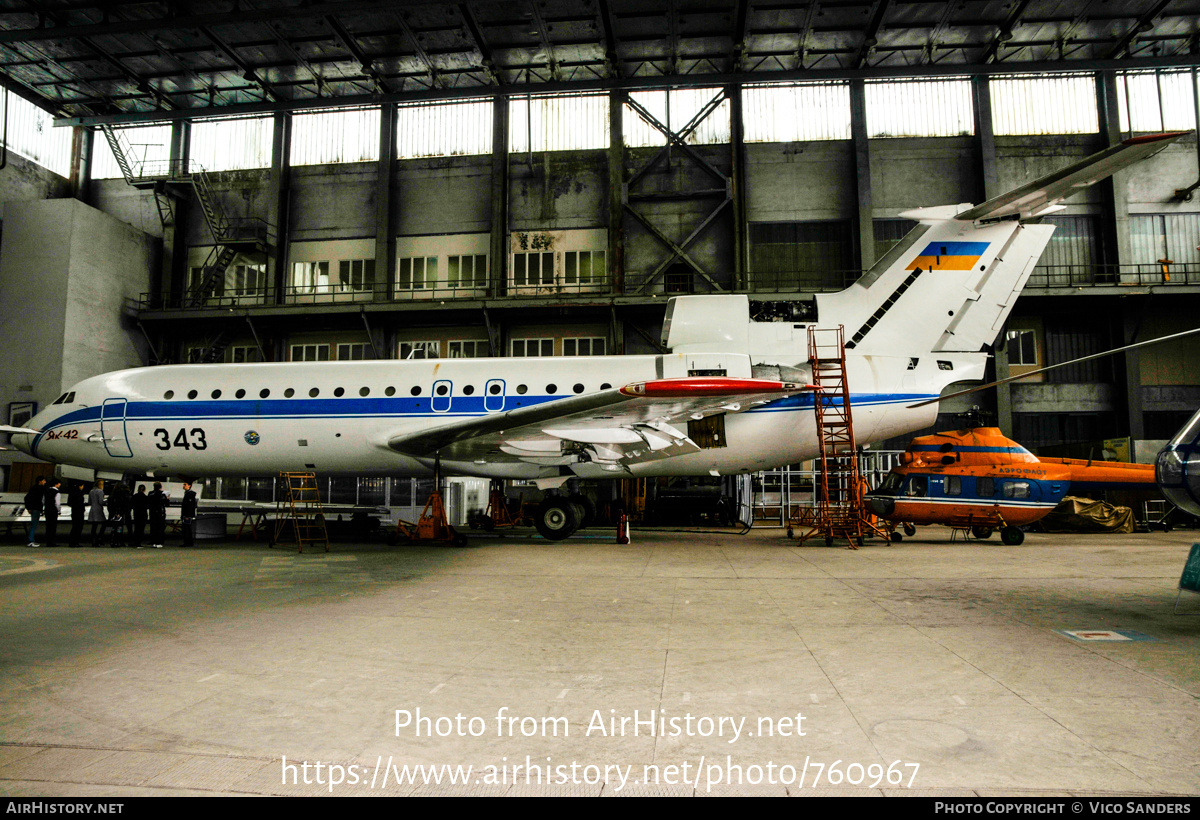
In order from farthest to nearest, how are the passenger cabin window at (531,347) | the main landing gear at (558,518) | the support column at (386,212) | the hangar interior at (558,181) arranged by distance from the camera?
1. the support column at (386,212)
2. the passenger cabin window at (531,347)
3. the hangar interior at (558,181)
4. the main landing gear at (558,518)

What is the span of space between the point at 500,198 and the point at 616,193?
460 cm

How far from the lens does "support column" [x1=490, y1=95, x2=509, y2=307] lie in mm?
27047

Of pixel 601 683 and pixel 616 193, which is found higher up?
pixel 616 193

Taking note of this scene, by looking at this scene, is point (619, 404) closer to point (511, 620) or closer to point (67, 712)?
point (511, 620)

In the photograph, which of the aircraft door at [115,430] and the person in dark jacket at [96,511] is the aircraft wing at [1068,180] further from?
the person in dark jacket at [96,511]

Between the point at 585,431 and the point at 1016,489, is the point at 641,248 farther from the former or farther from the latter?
the point at 1016,489

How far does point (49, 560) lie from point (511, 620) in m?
10.3

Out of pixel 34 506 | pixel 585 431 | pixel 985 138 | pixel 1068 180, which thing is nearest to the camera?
pixel 1068 180

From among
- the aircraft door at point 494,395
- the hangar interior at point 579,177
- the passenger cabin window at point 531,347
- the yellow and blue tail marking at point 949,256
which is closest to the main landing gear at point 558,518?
the aircraft door at point 494,395

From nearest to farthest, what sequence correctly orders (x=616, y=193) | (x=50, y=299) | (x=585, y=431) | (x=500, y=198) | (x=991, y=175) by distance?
(x=585, y=431) < (x=50, y=299) < (x=991, y=175) < (x=616, y=193) < (x=500, y=198)

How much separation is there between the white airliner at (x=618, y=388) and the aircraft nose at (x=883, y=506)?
1580 mm

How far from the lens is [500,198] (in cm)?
2709

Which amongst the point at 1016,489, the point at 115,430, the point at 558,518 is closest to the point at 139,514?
the point at 115,430

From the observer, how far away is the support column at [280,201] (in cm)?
2831
